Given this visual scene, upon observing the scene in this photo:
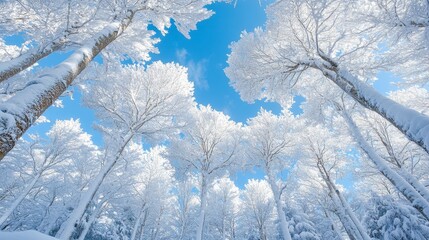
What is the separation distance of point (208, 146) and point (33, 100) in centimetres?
1073

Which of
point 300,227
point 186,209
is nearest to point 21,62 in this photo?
point 186,209

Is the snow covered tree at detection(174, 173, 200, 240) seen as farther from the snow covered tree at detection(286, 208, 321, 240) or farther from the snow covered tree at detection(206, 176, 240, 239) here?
the snow covered tree at detection(286, 208, 321, 240)

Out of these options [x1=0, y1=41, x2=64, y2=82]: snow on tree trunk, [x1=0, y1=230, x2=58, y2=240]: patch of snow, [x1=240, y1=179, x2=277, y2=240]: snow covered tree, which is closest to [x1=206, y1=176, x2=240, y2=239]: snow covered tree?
[x1=240, y1=179, x2=277, y2=240]: snow covered tree

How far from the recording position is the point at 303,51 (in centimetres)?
758

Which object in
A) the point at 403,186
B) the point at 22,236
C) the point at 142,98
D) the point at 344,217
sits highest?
the point at 142,98

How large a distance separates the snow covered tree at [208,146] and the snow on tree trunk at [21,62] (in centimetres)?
684

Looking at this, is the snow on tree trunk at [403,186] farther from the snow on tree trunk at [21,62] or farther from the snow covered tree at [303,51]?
the snow on tree trunk at [21,62]

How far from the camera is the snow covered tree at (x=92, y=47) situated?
2326mm

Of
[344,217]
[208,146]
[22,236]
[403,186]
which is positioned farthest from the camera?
[208,146]

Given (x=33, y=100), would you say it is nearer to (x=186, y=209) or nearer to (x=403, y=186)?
(x=403, y=186)

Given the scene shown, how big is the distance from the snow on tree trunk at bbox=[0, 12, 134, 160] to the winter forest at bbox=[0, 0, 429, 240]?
2 cm

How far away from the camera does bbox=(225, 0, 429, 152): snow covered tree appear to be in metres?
6.08

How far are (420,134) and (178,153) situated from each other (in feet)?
34.8

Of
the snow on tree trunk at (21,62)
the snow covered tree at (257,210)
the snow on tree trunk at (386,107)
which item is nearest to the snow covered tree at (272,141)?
the snow on tree trunk at (386,107)
